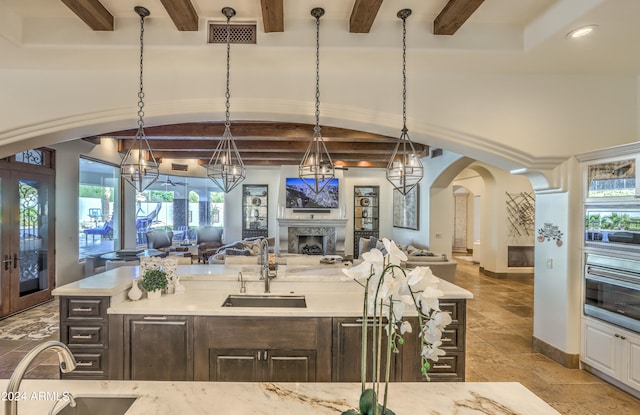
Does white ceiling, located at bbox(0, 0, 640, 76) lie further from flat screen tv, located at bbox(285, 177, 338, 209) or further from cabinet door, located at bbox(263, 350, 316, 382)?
flat screen tv, located at bbox(285, 177, 338, 209)

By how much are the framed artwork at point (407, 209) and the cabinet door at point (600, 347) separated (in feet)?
16.4

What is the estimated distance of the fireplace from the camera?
9.68 meters

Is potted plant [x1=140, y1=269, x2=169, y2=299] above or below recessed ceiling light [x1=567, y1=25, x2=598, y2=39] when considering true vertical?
below

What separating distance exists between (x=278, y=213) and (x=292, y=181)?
104 cm

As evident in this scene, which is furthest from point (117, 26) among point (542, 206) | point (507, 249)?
point (507, 249)

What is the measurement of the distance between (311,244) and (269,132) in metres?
5.22

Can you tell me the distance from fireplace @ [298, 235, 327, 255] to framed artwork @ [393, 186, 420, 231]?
2365 mm

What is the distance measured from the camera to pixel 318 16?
2561 millimetres

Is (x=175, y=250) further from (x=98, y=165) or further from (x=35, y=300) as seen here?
(x=35, y=300)

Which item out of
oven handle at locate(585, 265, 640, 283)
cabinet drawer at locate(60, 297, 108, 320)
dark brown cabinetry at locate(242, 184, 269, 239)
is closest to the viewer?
cabinet drawer at locate(60, 297, 108, 320)

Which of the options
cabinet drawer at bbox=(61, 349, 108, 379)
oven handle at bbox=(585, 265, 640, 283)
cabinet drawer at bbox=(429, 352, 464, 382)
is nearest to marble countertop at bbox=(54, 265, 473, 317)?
cabinet drawer at bbox=(61, 349, 108, 379)

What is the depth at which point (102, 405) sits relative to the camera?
134 cm

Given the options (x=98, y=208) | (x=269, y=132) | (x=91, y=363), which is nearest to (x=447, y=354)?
(x=91, y=363)

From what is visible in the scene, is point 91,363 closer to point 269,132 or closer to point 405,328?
point 405,328
